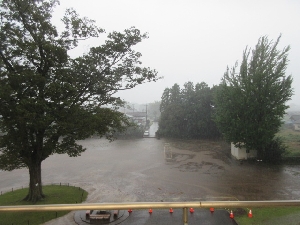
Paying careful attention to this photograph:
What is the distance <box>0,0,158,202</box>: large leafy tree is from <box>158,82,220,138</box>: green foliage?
22443 millimetres

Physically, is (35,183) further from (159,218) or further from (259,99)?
(259,99)

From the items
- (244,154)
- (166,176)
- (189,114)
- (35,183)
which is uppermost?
(189,114)

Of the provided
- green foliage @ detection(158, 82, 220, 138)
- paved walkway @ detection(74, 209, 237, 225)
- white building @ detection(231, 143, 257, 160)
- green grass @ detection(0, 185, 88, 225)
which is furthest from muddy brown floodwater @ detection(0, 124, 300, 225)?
green foliage @ detection(158, 82, 220, 138)

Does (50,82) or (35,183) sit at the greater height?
(50,82)

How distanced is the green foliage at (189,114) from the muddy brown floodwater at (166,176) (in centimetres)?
738

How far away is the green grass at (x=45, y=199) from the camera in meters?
9.79

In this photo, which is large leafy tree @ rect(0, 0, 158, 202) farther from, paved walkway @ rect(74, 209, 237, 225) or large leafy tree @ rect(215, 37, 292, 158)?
large leafy tree @ rect(215, 37, 292, 158)

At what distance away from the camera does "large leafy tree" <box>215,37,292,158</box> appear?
760 inches

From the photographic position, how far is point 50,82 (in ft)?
33.9

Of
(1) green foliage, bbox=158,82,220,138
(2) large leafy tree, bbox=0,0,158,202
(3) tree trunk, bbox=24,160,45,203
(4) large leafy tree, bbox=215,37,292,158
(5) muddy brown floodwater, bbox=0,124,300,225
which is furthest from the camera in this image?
(1) green foliage, bbox=158,82,220,138

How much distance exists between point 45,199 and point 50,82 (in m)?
6.46

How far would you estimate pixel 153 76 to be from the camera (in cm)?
1133

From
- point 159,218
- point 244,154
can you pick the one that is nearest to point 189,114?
point 244,154

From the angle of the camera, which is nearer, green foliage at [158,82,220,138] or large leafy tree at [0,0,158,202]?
large leafy tree at [0,0,158,202]
